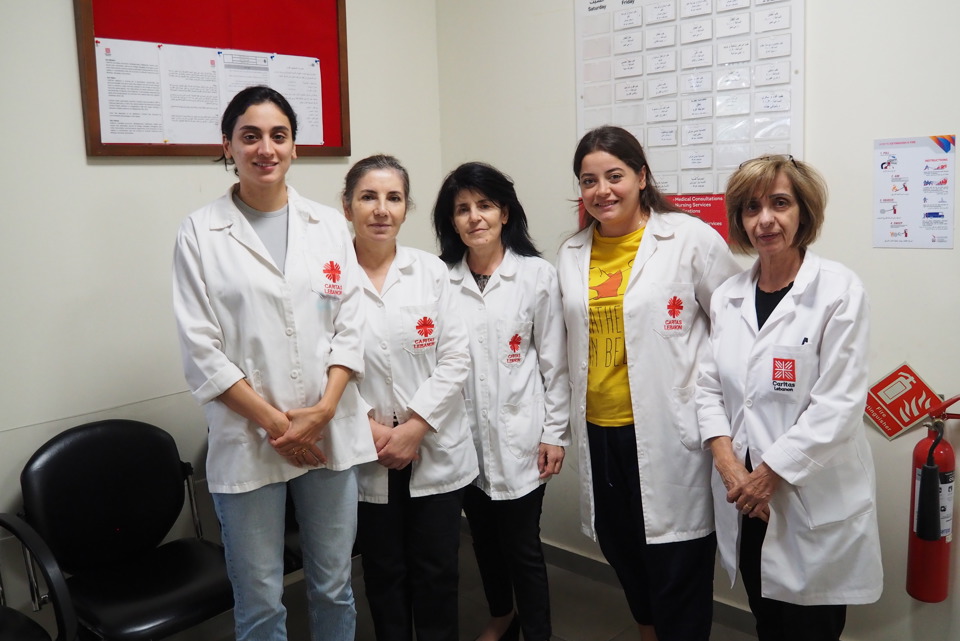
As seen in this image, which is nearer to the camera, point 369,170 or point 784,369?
point 784,369

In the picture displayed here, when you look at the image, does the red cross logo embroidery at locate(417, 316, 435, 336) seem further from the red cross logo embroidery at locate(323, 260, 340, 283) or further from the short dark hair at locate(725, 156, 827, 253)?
the short dark hair at locate(725, 156, 827, 253)

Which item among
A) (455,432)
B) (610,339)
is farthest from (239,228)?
(610,339)

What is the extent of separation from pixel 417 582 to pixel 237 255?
3.27ft

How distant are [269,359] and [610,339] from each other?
0.89m

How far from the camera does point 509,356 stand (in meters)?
2.16

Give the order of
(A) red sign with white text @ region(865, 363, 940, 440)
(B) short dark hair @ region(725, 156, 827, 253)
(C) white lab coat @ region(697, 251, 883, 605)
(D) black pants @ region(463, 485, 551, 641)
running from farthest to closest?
(D) black pants @ region(463, 485, 551, 641), (A) red sign with white text @ region(865, 363, 940, 440), (B) short dark hair @ region(725, 156, 827, 253), (C) white lab coat @ region(697, 251, 883, 605)

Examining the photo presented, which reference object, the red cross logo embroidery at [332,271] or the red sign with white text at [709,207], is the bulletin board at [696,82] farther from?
the red cross logo embroidery at [332,271]

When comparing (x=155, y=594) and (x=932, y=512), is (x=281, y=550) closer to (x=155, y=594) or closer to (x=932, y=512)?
(x=155, y=594)

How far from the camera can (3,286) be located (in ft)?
6.95

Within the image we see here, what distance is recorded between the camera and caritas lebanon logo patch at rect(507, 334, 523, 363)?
2.16 m

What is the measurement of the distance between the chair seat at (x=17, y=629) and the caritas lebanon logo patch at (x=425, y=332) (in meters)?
1.12

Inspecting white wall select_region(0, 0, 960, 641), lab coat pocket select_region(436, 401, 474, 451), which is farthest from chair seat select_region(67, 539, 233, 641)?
lab coat pocket select_region(436, 401, 474, 451)

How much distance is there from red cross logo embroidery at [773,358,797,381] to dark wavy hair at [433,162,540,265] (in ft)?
2.60

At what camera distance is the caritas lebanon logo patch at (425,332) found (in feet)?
6.64
